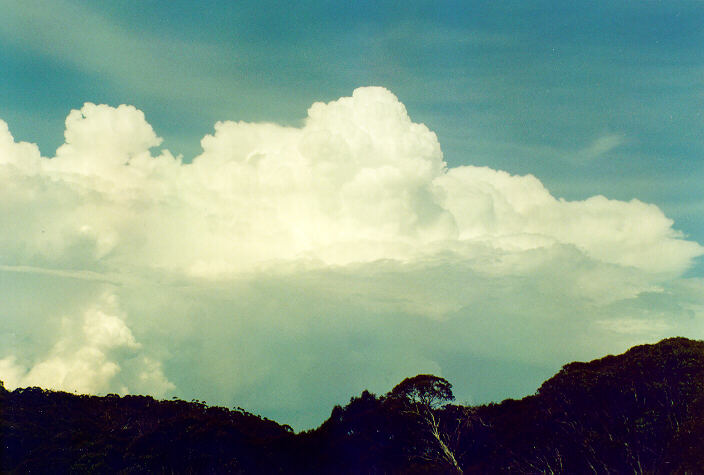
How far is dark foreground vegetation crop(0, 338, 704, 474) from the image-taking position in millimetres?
37750

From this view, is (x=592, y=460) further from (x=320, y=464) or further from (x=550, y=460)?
(x=320, y=464)

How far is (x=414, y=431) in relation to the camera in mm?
51406

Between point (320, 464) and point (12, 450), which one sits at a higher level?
point (12, 450)

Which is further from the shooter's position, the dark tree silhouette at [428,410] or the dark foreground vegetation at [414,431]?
the dark tree silhouette at [428,410]

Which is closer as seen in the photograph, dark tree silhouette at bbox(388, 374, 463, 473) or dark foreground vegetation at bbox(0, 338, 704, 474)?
dark foreground vegetation at bbox(0, 338, 704, 474)

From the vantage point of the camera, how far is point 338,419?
5969 centimetres

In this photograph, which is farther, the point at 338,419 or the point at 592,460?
the point at 338,419

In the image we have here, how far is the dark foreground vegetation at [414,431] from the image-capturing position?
37750mm

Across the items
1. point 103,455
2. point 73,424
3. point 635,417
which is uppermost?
point 73,424

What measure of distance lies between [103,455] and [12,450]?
7.90 metres

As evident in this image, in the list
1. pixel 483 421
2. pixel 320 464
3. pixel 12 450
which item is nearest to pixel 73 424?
pixel 12 450

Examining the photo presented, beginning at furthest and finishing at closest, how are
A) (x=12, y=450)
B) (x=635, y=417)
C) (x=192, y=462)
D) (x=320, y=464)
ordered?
(x=320, y=464) → (x=192, y=462) → (x=12, y=450) → (x=635, y=417)

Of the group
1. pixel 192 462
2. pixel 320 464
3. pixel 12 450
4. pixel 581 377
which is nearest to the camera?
pixel 581 377

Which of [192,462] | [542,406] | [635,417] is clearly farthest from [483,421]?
[192,462]
